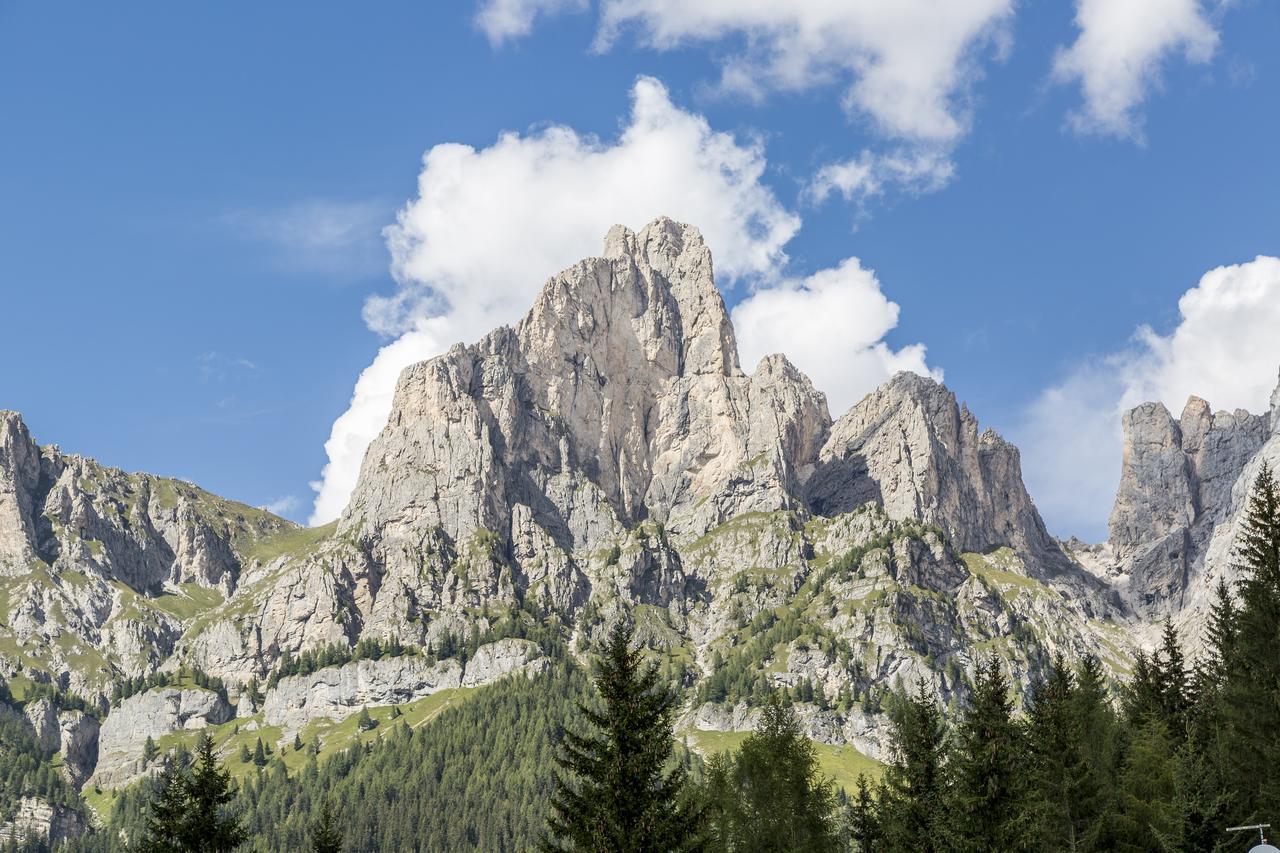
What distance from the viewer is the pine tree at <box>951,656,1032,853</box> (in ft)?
181

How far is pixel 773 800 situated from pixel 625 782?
4009cm

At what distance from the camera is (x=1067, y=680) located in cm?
9412

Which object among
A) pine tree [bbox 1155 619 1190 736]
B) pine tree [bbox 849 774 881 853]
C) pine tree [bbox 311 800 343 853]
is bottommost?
pine tree [bbox 849 774 881 853]

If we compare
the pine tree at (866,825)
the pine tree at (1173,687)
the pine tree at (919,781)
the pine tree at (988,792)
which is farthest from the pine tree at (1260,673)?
the pine tree at (1173,687)

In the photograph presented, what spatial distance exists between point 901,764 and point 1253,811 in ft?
58.8

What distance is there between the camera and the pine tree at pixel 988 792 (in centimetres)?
5506

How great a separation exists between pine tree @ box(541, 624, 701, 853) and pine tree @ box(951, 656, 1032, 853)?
13706 millimetres

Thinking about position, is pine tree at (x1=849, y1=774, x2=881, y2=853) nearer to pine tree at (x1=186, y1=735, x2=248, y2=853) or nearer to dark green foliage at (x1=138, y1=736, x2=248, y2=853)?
pine tree at (x1=186, y1=735, x2=248, y2=853)

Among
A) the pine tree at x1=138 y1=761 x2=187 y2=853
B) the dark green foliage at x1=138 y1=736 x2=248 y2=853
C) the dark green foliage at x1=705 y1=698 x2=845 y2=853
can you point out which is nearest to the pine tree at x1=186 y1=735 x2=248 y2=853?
the dark green foliage at x1=138 y1=736 x2=248 y2=853

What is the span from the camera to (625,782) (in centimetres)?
4944

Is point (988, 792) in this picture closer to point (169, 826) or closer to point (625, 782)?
point (625, 782)

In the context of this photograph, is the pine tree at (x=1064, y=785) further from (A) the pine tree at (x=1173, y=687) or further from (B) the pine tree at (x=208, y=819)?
(B) the pine tree at (x=208, y=819)

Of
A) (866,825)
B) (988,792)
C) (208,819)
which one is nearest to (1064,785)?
(988,792)

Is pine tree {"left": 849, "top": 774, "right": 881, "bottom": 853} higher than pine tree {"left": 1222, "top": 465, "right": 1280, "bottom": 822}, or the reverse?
pine tree {"left": 1222, "top": 465, "right": 1280, "bottom": 822}
